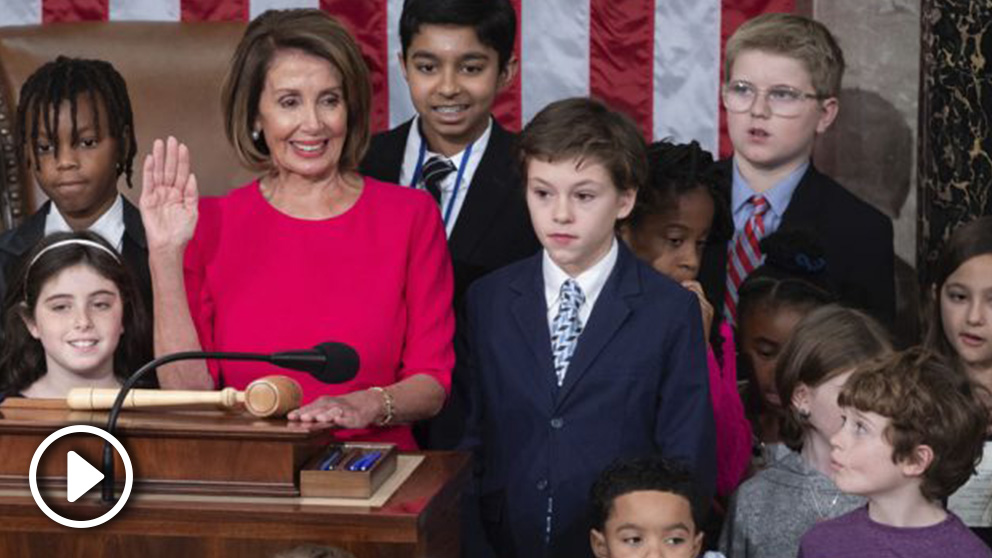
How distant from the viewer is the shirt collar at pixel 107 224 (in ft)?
15.8

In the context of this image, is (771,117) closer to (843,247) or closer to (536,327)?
(843,247)

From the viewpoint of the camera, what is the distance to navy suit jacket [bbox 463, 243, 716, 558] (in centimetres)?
425

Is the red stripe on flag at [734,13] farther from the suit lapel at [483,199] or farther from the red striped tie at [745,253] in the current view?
the suit lapel at [483,199]

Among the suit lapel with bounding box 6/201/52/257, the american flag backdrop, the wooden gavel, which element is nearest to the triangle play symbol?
the wooden gavel

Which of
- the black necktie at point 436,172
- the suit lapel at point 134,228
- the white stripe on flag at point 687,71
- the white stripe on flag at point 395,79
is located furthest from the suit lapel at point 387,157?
the white stripe on flag at point 687,71

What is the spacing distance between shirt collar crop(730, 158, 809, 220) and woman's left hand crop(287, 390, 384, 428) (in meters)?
1.61

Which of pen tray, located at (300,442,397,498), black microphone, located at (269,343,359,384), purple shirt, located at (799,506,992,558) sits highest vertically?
black microphone, located at (269,343,359,384)

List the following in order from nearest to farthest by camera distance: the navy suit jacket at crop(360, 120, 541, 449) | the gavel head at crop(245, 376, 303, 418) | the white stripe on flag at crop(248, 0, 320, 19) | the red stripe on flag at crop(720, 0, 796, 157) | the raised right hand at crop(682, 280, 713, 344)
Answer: the gavel head at crop(245, 376, 303, 418), the raised right hand at crop(682, 280, 713, 344), the navy suit jacket at crop(360, 120, 541, 449), the red stripe on flag at crop(720, 0, 796, 157), the white stripe on flag at crop(248, 0, 320, 19)

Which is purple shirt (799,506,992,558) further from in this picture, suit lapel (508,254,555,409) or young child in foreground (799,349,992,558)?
Answer: suit lapel (508,254,555,409)

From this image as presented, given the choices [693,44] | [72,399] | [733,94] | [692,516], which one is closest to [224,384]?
[72,399]

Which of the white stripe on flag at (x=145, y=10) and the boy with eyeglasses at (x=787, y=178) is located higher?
the white stripe on flag at (x=145, y=10)

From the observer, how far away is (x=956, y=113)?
19.5 ft

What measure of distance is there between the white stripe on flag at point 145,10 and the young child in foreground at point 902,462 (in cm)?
313

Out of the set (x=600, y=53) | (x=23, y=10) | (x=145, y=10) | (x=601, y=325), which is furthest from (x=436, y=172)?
(x=23, y=10)
